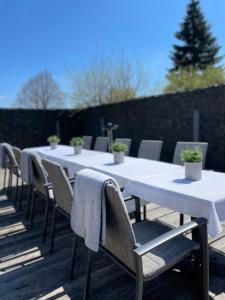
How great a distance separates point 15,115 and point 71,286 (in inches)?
306

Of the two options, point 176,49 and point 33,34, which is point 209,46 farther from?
point 33,34

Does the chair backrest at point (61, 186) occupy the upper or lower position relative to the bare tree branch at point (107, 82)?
lower

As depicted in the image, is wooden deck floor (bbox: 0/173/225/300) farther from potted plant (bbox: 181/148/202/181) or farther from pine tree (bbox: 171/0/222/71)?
pine tree (bbox: 171/0/222/71)

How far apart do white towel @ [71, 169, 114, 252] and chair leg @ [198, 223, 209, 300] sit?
0.60 metres

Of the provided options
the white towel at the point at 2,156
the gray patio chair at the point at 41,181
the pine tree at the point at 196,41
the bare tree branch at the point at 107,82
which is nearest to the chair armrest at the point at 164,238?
the gray patio chair at the point at 41,181

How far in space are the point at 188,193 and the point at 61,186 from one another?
103cm

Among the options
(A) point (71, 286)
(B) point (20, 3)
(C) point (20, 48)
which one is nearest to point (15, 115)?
(C) point (20, 48)

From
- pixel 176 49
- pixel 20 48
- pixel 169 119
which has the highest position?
pixel 176 49

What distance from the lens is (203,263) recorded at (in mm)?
1527

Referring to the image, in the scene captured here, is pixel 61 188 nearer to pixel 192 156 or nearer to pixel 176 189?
pixel 176 189

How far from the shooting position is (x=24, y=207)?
3.72 m

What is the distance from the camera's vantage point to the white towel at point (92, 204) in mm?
1392

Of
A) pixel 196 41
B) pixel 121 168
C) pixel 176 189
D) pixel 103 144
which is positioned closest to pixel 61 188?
pixel 121 168

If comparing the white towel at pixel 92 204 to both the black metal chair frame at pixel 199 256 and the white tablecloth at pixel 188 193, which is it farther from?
the white tablecloth at pixel 188 193
